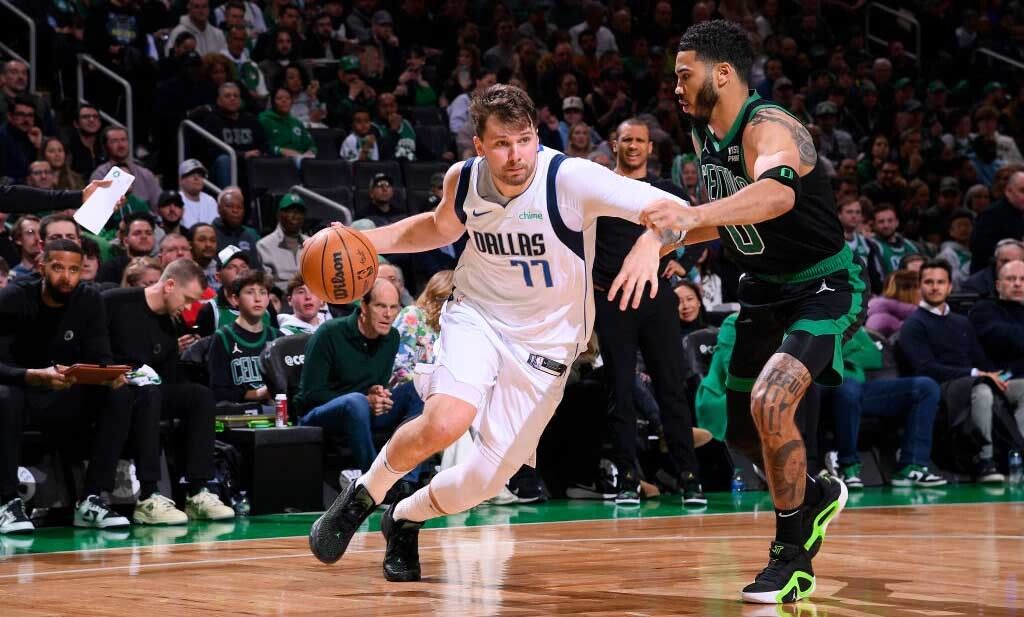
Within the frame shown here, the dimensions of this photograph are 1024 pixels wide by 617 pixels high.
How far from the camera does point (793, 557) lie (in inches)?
194

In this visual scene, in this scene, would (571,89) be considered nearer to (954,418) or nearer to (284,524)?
(954,418)

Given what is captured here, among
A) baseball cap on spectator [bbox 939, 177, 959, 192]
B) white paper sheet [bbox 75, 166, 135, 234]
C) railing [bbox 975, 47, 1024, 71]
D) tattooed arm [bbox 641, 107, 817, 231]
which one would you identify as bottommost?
tattooed arm [bbox 641, 107, 817, 231]

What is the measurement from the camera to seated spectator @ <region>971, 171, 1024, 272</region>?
42.4 feet

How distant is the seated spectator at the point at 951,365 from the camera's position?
10.7 m

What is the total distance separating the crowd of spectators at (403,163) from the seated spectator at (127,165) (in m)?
0.03

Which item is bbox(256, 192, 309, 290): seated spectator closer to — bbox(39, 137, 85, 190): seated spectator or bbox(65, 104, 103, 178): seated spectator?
bbox(39, 137, 85, 190): seated spectator

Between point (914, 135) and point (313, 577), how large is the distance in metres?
13.0

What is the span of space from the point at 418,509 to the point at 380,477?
233 millimetres

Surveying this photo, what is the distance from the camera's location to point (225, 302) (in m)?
10.3

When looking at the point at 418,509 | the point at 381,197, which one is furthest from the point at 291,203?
the point at 418,509

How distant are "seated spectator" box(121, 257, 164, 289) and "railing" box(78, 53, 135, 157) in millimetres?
3690

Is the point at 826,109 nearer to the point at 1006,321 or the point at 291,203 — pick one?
the point at 1006,321

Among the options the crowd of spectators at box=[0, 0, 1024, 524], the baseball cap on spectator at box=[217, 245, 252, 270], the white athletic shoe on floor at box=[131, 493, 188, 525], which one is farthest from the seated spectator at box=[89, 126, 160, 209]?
the white athletic shoe on floor at box=[131, 493, 188, 525]

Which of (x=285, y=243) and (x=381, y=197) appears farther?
(x=381, y=197)
